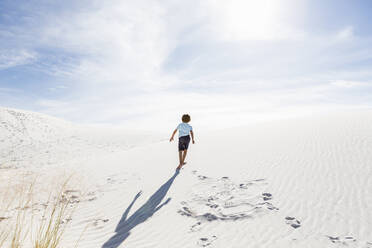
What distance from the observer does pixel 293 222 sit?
426cm

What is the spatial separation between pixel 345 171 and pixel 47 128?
32842mm

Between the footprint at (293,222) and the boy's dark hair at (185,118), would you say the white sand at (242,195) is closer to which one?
the footprint at (293,222)

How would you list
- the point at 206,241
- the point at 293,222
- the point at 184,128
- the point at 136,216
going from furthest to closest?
the point at 184,128 → the point at 136,216 → the point at 293,222 → the point at 206,241

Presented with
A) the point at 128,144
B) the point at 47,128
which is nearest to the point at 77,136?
the point at 47,128

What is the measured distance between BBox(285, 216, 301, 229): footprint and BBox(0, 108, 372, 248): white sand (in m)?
0.02

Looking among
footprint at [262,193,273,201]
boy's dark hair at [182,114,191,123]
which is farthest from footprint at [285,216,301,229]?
boy's dark hair at [182,114,191,123]

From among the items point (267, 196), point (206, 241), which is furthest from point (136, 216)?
point (267, 196)

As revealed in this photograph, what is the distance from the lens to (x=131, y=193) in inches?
273

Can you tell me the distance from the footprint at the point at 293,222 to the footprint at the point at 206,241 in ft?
4.24

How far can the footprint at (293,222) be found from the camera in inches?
163

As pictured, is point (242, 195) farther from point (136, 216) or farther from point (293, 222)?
point (136, 216)

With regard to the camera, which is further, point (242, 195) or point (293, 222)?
point (242, 195)

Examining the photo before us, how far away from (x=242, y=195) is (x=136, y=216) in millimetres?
2359

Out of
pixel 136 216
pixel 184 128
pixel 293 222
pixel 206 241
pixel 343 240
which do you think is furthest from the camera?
pixel 184 128
